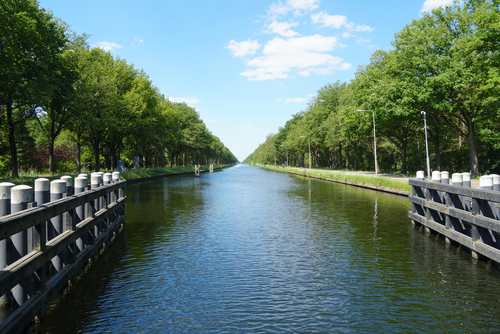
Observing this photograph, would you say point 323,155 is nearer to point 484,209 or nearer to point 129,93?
point 129,93

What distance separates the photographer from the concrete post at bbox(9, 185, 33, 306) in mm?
5917

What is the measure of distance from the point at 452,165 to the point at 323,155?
5694 cm

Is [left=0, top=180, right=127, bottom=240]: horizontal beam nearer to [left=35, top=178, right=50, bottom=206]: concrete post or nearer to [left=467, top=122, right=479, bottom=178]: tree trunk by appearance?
[left=35, top=178, right=50, bottom=206]: concrete post

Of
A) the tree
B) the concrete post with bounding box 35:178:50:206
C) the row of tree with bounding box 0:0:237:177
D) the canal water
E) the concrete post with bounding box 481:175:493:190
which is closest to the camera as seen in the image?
the canal water

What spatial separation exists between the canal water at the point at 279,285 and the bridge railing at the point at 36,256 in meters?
0.44

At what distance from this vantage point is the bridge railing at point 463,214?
935 centimetres

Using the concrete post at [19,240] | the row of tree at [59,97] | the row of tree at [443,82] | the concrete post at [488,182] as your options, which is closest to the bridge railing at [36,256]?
the concrete post at [19,240]

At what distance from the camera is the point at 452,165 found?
63.2 m

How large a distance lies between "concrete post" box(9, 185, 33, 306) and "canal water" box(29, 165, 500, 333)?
24.4 inches

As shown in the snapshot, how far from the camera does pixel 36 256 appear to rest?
6.07 m

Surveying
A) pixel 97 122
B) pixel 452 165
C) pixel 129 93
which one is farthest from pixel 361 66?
pixel 97 122

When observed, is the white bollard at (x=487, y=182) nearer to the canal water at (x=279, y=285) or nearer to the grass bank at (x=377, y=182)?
the canal water at (x=279, y=285)

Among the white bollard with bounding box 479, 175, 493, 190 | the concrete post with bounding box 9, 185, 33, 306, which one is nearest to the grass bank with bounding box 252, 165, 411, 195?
the white bollard with bounding box 479, 175, 493, 190

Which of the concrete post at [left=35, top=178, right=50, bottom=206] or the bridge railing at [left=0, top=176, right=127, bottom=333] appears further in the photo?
the concrete post at [left=35, top=178, right=50, bottom=206]
